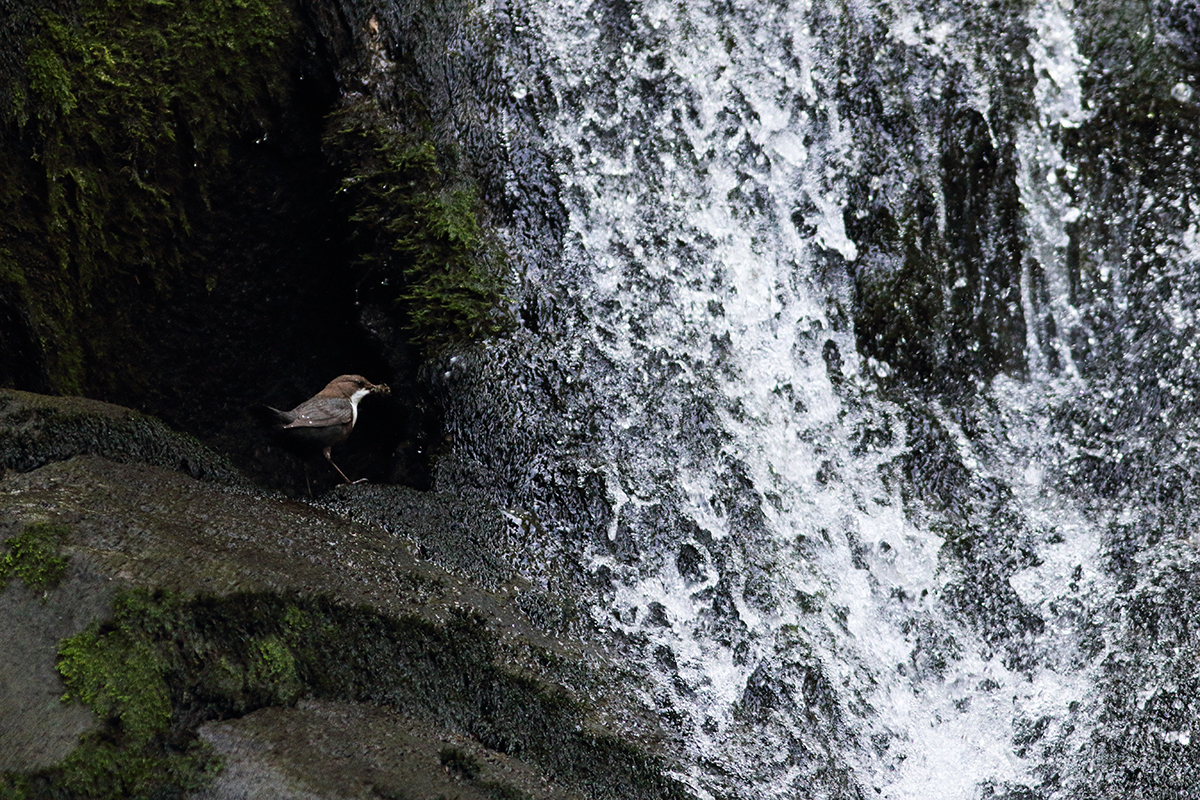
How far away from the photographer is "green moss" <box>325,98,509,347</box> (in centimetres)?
371

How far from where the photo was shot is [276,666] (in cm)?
242

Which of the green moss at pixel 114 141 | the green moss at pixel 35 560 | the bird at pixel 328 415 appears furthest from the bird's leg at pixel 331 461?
the green moss at pixel 35 560

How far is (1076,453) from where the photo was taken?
4.00 m

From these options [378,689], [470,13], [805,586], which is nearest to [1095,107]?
[805,586]

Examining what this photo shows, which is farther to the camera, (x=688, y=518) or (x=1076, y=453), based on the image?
(x=1076, y=453)

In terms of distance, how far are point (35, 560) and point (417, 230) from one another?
2079 millimetres

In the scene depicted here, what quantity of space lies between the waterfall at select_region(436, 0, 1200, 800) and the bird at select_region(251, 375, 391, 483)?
0.51 metres

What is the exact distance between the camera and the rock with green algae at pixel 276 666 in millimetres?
2135

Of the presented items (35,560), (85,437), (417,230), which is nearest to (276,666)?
(35,560)

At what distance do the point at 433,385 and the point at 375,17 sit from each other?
74.1 inches

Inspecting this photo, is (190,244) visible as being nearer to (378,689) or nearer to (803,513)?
(378,689)

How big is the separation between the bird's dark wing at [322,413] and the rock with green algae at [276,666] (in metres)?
0.62

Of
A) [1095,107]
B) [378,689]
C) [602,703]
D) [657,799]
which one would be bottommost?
[657,799]

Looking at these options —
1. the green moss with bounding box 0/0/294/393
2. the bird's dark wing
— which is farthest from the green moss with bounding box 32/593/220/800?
the green moss with bounding box 0/0/294/393
